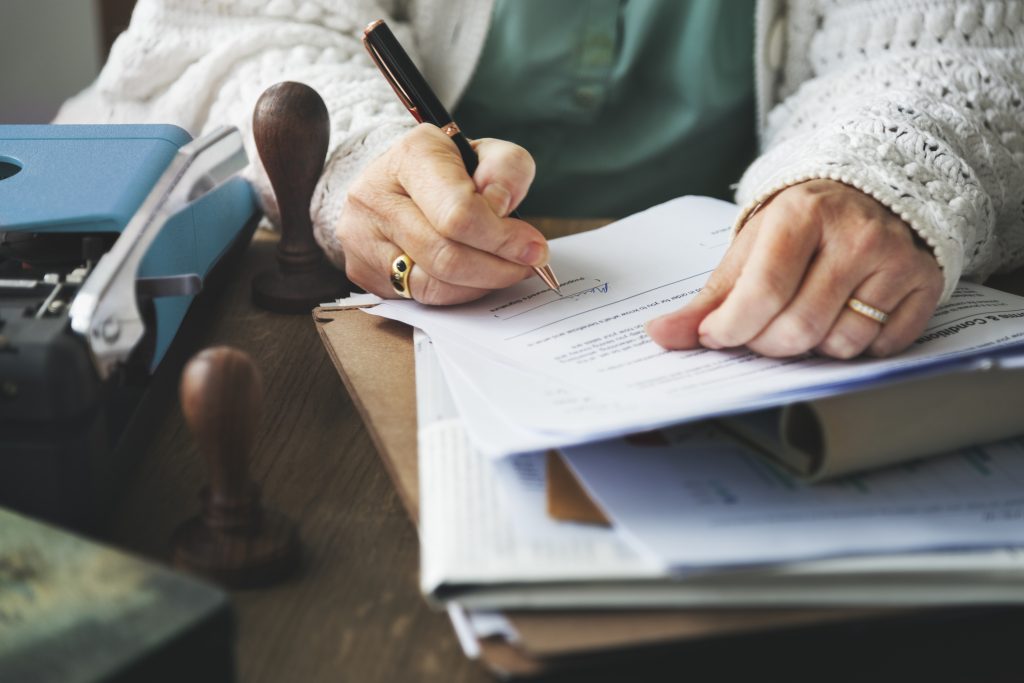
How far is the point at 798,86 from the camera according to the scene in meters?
0.97

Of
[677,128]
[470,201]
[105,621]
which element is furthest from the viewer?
[677,128]

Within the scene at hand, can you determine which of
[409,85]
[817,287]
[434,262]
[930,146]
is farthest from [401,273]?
[930,146]

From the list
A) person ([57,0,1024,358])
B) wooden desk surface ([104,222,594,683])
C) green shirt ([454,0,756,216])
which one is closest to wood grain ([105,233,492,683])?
wooden desk surface ([104,222,594,683])

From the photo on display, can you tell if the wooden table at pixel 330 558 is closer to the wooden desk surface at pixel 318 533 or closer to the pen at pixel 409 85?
the wooden desk surface at pixel 318 533

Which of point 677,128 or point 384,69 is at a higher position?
point 384,69

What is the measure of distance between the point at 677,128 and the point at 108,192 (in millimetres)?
667

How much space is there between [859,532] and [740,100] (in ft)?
2.43

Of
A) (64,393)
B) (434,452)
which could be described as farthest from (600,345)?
(64,393)

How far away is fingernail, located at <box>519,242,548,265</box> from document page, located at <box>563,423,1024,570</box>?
0.57ft

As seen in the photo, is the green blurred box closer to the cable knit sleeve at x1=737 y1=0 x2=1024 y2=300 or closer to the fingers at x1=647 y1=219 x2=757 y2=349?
the fingers at x1=647 y1=219 x2=757 y2=349

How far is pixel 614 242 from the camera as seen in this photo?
697 millimetres

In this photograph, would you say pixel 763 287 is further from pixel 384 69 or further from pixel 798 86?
pixel 798 86

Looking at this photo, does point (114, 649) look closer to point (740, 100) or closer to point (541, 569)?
point (541, 569)

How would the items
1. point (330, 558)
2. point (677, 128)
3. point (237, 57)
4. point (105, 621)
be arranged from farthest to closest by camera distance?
point (677, 128)
point (237, 57)
point (330, 558)
point (105, 621)
